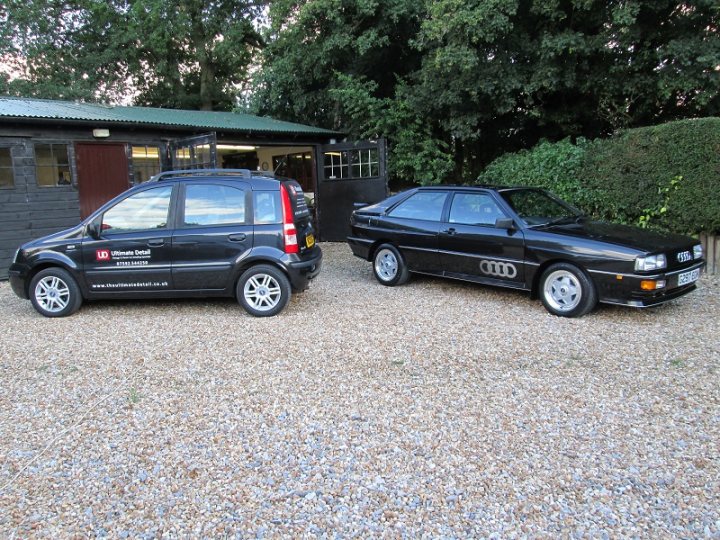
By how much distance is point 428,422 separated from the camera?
360 cm

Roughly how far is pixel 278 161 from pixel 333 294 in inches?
454

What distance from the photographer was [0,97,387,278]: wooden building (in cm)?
968

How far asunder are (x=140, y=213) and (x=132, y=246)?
42cm

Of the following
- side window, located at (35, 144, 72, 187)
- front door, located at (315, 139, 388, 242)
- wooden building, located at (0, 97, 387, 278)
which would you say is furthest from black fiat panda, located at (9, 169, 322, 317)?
front door, located at (315, 139, 388, 242)

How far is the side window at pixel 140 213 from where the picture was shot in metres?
6.53

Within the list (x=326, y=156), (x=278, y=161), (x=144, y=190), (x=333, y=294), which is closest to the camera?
(x=144, y=190)

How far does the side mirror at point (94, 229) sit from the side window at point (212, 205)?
1.06 meters

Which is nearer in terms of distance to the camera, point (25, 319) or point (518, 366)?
point (518, 366)

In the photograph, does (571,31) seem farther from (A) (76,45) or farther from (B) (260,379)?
(A) (76,45)

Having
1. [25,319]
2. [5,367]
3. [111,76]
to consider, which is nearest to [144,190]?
[25,319]

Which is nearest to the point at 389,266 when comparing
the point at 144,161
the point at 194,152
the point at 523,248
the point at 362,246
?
the point at 362,246

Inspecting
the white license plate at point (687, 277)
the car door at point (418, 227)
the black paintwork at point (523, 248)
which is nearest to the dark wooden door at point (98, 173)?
the black paintwork at point (523, 248)

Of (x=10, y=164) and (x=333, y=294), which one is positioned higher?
(x=10, y=164)

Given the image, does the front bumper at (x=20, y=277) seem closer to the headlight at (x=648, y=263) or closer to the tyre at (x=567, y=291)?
the tyre at (x=567, y=291)
